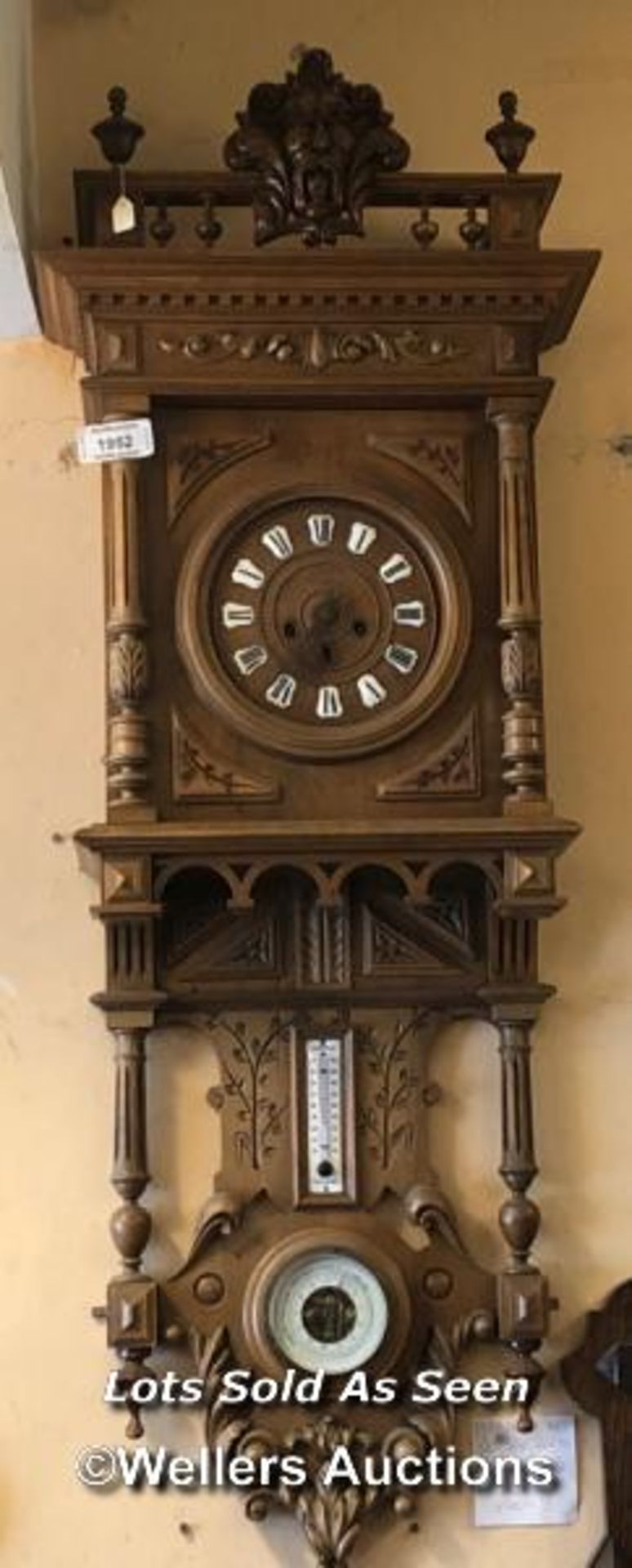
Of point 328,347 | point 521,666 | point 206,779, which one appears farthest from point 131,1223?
point 328,347

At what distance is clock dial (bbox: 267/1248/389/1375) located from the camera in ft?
7.88

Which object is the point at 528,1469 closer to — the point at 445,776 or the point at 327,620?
the point at 445,776

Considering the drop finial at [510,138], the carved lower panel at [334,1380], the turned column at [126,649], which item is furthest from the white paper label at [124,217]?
the carved lower panel at [334,1380]

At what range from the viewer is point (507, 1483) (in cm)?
244

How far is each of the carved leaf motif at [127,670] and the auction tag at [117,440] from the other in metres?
0.19

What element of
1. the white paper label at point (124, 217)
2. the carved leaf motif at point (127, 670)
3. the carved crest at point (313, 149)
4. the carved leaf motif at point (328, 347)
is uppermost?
the carved crest at point (313, 149)

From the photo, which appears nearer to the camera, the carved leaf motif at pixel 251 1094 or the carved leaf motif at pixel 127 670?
the carved leaf motif at pixel 127 670

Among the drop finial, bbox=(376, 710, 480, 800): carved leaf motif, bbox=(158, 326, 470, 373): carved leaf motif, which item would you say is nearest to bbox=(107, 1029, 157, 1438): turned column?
bbox=(376, 710, 480, 800): carved leaf motif

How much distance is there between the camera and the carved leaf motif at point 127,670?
7.70ft

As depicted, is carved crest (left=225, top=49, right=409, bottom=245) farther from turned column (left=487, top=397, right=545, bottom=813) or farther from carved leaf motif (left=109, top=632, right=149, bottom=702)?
carved leaf motif (left=109, top=632, right=149, bottom=702)

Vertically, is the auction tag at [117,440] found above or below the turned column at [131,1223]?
above

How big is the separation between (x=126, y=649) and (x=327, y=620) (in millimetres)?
207

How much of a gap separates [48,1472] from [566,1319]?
556mm

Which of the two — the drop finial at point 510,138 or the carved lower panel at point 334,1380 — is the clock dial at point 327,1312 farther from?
the drop finial at point 510,138
